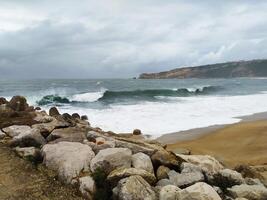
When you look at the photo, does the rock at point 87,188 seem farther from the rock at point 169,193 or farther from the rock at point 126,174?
the rock at point 169,193

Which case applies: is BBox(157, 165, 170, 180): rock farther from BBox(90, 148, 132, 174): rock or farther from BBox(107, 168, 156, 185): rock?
BBox(90, 148, 132, 174): rock

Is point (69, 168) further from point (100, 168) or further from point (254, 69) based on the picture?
point (254, 69)

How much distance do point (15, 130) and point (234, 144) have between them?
24.4ft

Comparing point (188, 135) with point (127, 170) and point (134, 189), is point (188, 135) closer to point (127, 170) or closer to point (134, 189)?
point (127, 170)

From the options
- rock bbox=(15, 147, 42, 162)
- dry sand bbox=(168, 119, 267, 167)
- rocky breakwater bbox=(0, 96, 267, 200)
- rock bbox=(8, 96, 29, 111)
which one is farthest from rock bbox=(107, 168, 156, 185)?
rock bbox=(8, 96, 29, 111)

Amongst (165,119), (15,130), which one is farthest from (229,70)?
(15,130)

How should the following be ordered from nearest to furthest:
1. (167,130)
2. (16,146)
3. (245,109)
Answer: (16,146) < (167,130) < (245,109)

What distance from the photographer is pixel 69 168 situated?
766 centimetres

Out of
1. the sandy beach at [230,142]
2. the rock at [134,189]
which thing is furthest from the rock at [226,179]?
the sandy beach at [230,142]

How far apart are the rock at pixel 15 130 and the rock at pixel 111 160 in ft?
10.0

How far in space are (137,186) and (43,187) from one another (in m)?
1.73

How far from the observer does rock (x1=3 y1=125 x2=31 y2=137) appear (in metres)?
10.3

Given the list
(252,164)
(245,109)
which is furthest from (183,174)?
(245,109)

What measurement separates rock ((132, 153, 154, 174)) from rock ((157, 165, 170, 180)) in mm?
122
